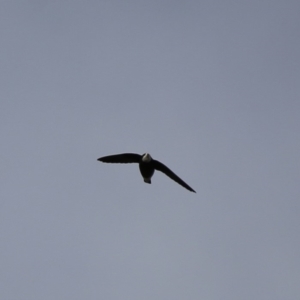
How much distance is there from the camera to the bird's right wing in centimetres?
3260

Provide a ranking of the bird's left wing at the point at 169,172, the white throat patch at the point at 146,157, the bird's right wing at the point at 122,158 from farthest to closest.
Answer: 1. the bird's right wing at the point at 122,158
2. the bird's left wing at the point at 169,172
3. the white throat patch at the point at 146,157

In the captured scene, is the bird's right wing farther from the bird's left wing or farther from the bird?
the bird's left wing

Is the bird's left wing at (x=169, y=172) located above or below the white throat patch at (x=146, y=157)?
below

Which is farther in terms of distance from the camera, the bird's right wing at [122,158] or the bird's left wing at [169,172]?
the bird's right wing at [122,158]

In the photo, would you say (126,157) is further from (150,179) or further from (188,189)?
(188,189)

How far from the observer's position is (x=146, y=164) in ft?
105

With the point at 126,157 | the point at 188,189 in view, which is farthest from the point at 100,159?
the point at 188,189

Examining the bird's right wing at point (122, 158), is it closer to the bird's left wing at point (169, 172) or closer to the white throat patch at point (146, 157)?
the white throat patch at point (146, 157)

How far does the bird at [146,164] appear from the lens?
3219 centimetres

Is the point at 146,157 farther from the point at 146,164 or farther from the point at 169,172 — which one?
the point at 169,172

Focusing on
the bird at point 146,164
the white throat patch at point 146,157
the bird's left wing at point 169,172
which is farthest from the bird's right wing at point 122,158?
the bird's left wing at point 169,172

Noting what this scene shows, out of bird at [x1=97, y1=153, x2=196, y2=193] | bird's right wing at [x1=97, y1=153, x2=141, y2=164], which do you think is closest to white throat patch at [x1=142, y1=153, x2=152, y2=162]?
bird at [x1=97, y1=153, x2=196, y2=193]

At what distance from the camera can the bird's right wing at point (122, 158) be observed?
3260 centimetres

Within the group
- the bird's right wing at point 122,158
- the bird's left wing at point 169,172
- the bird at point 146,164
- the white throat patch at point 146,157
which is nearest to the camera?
the white throat patch at point 146,157
